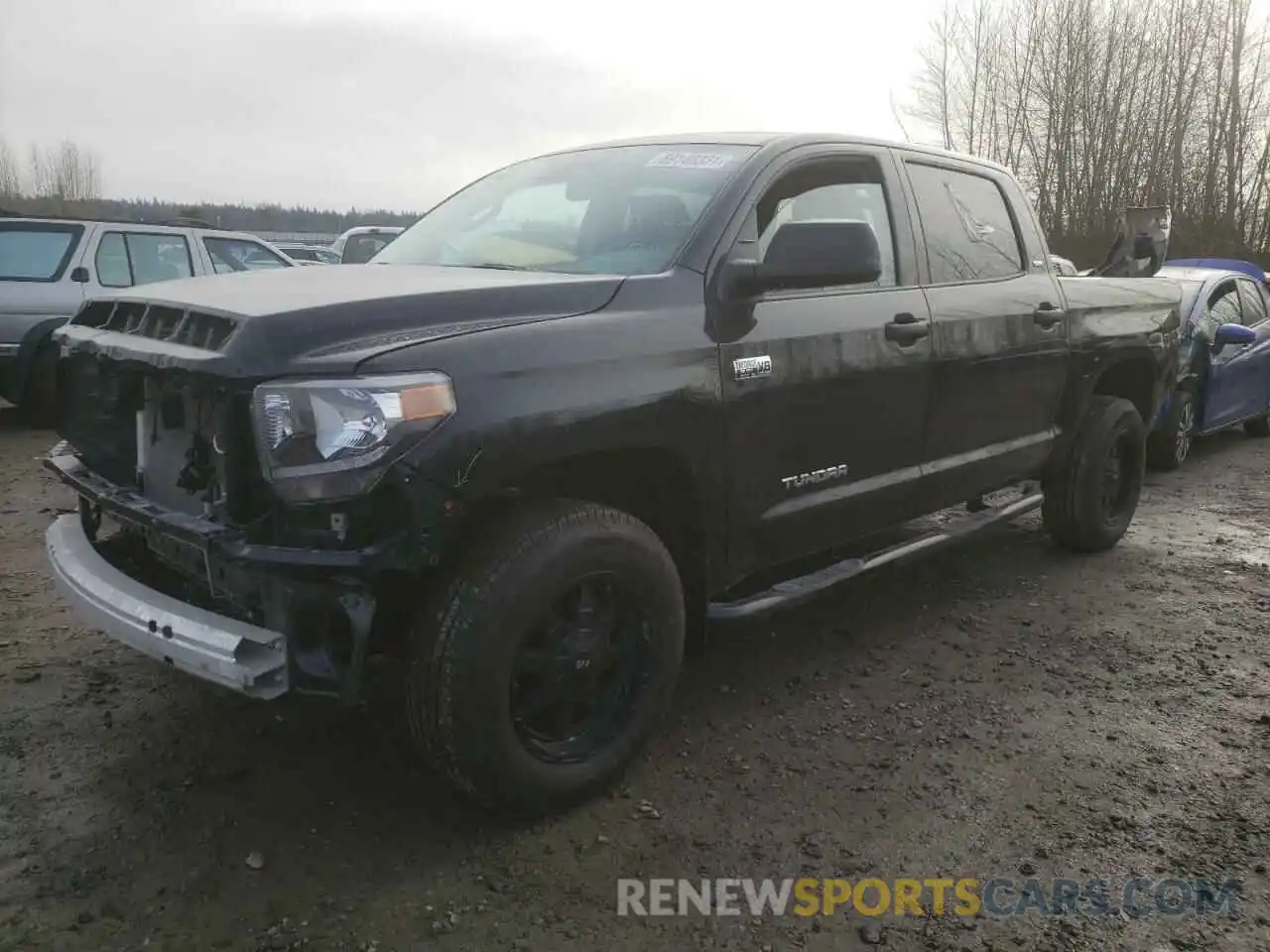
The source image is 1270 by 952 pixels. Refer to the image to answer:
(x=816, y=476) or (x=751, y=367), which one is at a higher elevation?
(x=751, y=367)

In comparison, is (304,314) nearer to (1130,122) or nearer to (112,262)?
(112,262)

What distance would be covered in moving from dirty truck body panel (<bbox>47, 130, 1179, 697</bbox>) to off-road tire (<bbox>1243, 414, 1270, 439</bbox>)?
20.9ft

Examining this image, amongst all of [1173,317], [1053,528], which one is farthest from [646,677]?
[1173,317]

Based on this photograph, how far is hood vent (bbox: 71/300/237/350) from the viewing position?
97.1 inches

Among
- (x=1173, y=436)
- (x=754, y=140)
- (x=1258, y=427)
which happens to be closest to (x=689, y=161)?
(x=754, y=140)

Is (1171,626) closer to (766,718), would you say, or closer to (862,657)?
(862,657)

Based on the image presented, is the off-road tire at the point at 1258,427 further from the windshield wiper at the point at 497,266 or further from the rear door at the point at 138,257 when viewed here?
the rear door at the point at 138,257

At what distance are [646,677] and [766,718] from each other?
0.74 metres

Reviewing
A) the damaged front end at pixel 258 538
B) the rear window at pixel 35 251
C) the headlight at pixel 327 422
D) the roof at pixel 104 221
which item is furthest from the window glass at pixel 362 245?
the headlight at pixel 327 422

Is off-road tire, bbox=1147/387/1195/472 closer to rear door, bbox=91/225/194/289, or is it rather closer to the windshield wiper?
the windshield wiper

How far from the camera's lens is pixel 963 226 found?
4273mm

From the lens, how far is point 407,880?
99.0 inches

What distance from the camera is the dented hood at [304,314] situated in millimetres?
2359

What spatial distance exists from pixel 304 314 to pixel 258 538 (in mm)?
535
